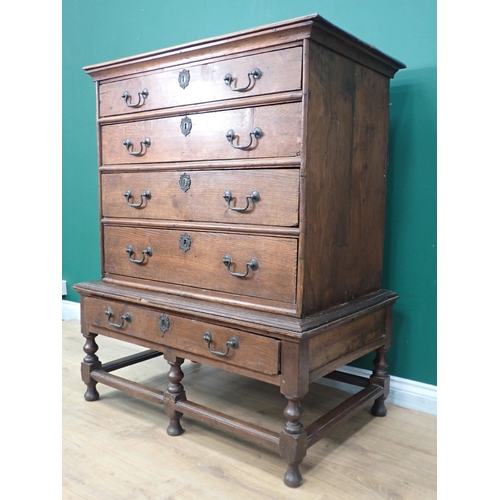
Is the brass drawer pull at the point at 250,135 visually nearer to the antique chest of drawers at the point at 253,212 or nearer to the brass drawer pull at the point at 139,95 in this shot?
the antique chest of drawers at the point at 253,212

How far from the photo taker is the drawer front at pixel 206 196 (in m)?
1.61

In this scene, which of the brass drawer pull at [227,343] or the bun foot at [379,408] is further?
the bun foot at [379,408]

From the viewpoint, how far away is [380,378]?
2.04 metres

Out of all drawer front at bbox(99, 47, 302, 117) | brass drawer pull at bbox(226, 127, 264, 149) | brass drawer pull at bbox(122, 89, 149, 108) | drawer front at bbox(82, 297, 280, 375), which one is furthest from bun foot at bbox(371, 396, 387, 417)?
brass drawer pull at bbox(122, 89, 149, 108)

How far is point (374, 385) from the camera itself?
2.03 meters

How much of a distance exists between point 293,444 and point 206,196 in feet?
2.89

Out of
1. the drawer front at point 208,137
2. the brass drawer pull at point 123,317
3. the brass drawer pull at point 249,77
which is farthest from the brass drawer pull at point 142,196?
the brass drawer pull at point 249,77

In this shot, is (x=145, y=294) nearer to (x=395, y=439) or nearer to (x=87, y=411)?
(x=87, y=411)

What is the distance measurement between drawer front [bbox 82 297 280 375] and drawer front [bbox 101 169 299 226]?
14.7 inches

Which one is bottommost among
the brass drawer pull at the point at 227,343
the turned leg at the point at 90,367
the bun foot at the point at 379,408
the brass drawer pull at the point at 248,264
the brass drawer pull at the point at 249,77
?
the bun foot at the point at 379,408

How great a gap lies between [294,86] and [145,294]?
0.98 meters

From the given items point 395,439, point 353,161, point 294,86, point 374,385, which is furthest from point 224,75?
point 395,439

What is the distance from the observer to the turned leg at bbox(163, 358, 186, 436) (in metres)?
1.89

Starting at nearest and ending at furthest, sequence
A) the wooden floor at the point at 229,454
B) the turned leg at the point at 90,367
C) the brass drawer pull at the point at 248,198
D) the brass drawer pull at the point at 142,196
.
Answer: the wooden floor at the point at 229,454 → the brass drawer pull at the point at 248,198 → the brass drawer pull at the point at 142,196 → the turned leg at the point at 90,367
